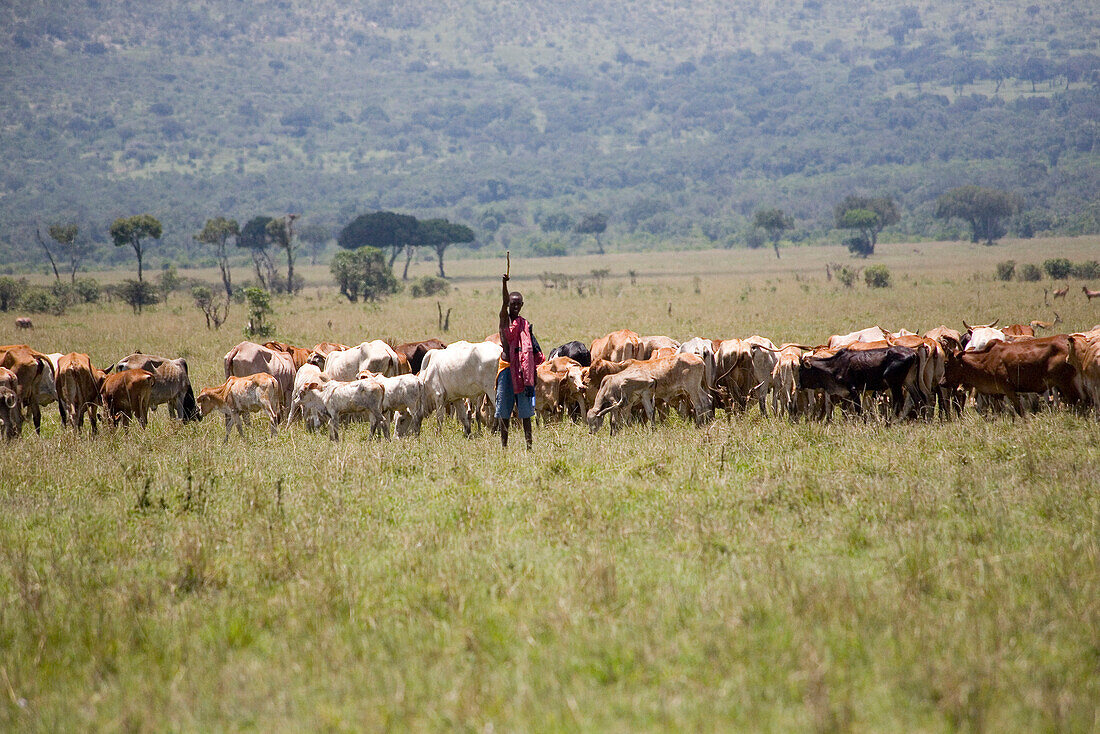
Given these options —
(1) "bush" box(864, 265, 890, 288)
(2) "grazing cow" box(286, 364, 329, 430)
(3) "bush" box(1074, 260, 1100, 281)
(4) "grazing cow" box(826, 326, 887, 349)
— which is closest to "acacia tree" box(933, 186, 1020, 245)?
(3) "bush" box(1074, 260, 1100, 281)

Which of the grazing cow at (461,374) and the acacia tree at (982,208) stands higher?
the acacia tree at (982,208)

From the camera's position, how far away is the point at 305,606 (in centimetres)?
611

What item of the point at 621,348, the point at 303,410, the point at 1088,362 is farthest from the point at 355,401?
the point at 1088,362

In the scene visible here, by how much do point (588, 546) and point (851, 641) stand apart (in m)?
2.27

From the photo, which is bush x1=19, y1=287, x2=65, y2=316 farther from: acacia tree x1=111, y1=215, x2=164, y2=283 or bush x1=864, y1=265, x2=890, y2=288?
bush x1=864, y1=265, x2=890, y2=288

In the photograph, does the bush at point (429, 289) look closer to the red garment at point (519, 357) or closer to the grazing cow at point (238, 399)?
the grazing cow at point (238, 399)

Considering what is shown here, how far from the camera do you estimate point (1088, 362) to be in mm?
10977

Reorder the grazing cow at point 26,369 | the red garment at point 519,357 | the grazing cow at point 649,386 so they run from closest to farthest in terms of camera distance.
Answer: the red garment at point 519,357 → the grazing cow at point 649,386 → the grazing cow at point 26,369

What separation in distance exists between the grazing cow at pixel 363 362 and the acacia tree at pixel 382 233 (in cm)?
7730

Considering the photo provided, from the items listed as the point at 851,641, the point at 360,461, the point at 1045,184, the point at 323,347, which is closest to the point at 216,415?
the point at 323,347

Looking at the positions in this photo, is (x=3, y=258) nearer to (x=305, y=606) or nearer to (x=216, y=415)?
(x=216, y=415)

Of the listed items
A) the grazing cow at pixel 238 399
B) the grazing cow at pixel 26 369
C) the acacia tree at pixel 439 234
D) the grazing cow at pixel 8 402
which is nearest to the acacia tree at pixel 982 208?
the acacia tree at pixel 439 234

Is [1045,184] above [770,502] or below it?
above

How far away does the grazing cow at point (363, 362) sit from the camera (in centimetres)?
1516
